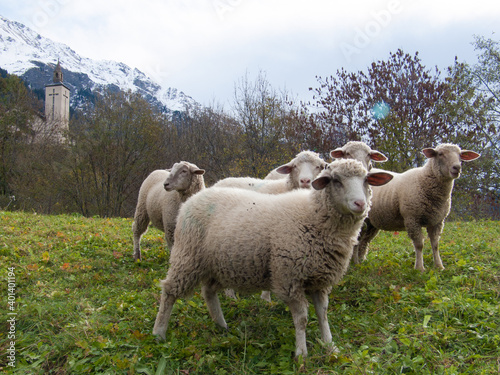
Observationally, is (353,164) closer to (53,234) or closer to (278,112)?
(53,234)

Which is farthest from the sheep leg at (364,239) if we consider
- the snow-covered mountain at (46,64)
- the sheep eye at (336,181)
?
the snow-covered mountain at (46,64)

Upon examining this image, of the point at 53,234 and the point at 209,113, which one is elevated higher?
the point at 209,113

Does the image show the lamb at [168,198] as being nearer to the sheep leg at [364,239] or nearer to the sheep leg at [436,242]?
the sheep leg at [364,239]

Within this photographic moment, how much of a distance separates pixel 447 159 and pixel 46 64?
474 feet

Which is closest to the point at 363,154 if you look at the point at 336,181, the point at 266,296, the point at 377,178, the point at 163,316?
the point at 377,178

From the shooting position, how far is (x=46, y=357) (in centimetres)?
320

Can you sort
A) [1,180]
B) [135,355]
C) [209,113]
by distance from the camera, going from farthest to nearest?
[209,113]
[1,180]
[135,355]

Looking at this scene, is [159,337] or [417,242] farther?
[417,242]

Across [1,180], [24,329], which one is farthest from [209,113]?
[24,329]

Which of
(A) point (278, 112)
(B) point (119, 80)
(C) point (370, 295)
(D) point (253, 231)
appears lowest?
(C) point (370, 295)

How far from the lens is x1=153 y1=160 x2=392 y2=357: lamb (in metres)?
3.24

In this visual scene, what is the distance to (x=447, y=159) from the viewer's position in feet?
17.5

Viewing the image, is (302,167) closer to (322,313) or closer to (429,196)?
(429,196)

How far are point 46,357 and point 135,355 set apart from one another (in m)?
0.86
